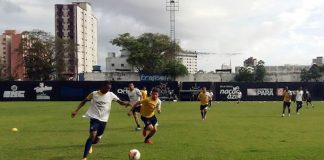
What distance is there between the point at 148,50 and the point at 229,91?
45049 millimetres

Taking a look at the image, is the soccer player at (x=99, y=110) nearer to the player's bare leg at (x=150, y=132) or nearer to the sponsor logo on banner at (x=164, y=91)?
the player's bare leg at (x=150, y=132)

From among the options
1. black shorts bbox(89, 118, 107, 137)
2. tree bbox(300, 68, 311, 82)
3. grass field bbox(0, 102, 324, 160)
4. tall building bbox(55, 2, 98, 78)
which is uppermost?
tall building bbox(55, 2, 98, 78)

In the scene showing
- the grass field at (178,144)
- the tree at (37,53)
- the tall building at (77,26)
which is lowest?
the grass field at (178,144)

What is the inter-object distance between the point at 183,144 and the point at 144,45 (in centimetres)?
9313

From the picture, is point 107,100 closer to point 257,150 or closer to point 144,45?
point 257,150

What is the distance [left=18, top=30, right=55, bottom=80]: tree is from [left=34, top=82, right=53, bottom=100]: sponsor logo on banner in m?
46.7

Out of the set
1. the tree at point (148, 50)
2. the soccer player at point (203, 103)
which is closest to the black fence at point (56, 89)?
the soccer player at point (203, 103)

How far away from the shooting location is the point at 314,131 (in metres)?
19.6

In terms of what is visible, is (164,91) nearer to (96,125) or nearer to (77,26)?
(96,125)

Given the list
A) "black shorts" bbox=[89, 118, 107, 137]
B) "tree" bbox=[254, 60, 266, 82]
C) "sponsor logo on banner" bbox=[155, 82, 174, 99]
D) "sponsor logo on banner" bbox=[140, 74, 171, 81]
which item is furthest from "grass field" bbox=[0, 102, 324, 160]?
"tree" bbox=[254, 60, 266, 82]

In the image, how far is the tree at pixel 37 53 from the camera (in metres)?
108

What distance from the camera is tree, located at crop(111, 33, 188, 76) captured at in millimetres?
106438

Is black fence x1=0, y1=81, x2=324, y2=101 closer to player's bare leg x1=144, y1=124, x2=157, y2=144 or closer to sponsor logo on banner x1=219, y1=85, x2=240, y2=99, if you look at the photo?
sponsor logo on banner x1=219, y1=85, x2=240, y2=99

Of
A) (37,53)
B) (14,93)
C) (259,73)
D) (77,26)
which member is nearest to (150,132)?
(14,93)
